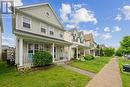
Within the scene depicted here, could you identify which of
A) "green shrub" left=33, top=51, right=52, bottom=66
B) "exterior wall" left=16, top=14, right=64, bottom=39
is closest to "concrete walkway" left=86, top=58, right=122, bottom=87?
"green shrub" left=33, top=51, right=52, bottom=66

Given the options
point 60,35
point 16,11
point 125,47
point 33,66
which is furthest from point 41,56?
point 125,47

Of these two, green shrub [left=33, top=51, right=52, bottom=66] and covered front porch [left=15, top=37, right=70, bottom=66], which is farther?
green shrub [left=33, top=51, right=52, bottom=66]

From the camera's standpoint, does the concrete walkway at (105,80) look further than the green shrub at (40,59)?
No

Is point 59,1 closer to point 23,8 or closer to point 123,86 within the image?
point 23,8

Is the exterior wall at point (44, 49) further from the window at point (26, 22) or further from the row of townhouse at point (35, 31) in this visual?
the window at point (26, 22)

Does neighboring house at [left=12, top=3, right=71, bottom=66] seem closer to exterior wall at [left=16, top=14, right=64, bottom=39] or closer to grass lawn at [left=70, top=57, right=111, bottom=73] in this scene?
exterior wall at [left=16, top=14, right=64, bottom=39]

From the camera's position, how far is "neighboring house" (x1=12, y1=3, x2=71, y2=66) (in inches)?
695

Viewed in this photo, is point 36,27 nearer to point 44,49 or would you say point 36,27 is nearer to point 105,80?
point 44,49

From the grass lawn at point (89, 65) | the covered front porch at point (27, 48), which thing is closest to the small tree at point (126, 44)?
the grass lawn at point (89, 65)

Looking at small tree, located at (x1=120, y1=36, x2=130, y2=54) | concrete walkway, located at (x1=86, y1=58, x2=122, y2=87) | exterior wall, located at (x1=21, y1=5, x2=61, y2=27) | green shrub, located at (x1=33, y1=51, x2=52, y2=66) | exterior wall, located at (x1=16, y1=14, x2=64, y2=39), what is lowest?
concrete walkway, located at (x1=86, y1=58, x2=122, y2=87)

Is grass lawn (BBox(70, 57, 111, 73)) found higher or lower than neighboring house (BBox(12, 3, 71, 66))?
lower

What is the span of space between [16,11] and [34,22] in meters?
3.62

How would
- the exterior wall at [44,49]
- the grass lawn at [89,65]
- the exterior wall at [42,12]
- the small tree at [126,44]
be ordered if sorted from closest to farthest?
the exterior wall at [44,49] → the grass lawn at [89,65] → the exterior wall at [42,12] → the small tree at [126,44]

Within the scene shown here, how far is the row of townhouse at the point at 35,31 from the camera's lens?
1768cm
